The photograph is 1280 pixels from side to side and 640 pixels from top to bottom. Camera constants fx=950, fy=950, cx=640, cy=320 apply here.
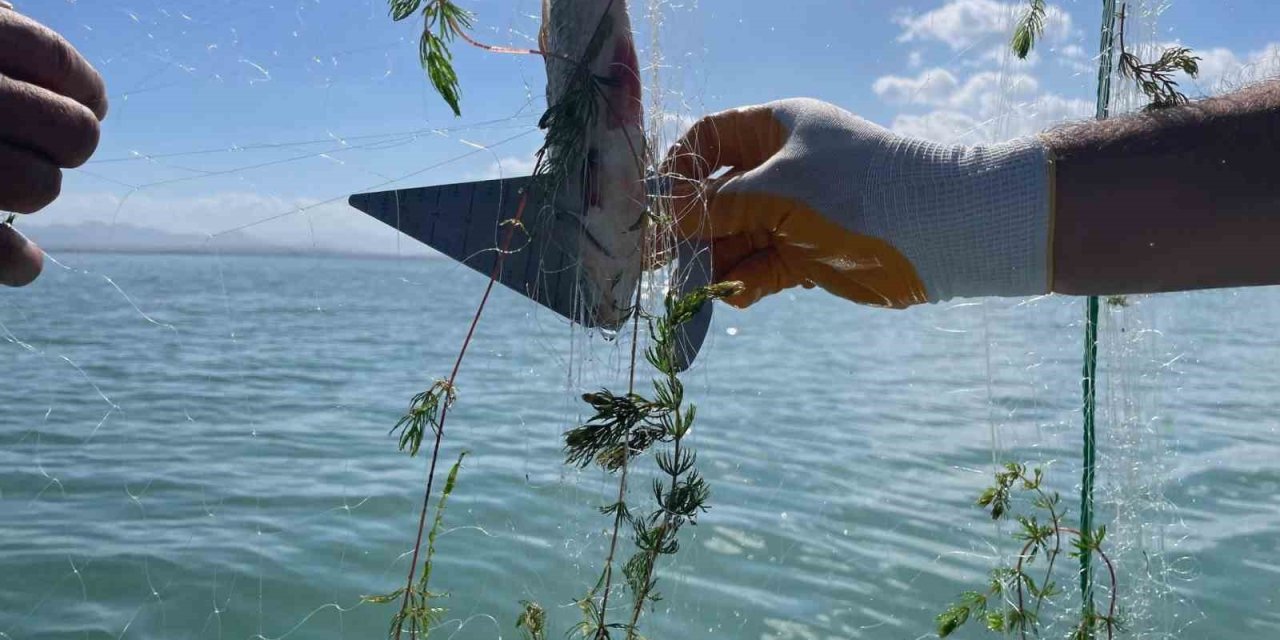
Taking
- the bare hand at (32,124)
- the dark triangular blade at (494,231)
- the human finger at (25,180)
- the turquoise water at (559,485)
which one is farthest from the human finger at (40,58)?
the turquoise water at (559,485)

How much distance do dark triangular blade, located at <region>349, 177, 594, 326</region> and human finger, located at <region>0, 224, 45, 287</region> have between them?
483 mm

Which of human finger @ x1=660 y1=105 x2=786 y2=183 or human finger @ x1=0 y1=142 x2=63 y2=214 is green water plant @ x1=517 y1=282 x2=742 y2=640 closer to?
human finger @ x1=660 y1=105 x2=786 y2=183

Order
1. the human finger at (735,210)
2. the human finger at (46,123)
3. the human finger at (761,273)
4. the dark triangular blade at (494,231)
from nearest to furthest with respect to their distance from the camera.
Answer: the human finger at (46,123), the dark triangular blade at (494,231), the human finger at (735,210), the human finger at (761,273)

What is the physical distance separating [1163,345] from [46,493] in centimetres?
562

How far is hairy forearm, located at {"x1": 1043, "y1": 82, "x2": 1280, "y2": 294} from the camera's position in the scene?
1.63 metres

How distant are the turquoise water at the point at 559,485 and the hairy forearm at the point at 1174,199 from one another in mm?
483

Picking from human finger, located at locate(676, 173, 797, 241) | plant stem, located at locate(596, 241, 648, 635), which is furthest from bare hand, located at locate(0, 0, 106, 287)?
human finger, located at locate(676, 173, 797, 241)

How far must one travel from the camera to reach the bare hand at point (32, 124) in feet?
4.36

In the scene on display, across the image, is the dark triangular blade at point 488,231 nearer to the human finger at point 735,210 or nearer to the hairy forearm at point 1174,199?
the human finger at point 735,210

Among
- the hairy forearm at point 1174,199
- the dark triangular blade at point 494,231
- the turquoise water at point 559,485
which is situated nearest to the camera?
the dark triangular blade at point 494,231

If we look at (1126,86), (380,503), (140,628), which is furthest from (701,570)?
(1126,86)

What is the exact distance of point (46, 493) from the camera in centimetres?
539

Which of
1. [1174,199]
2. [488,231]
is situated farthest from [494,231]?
[1174,199]

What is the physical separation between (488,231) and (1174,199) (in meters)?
1.19
